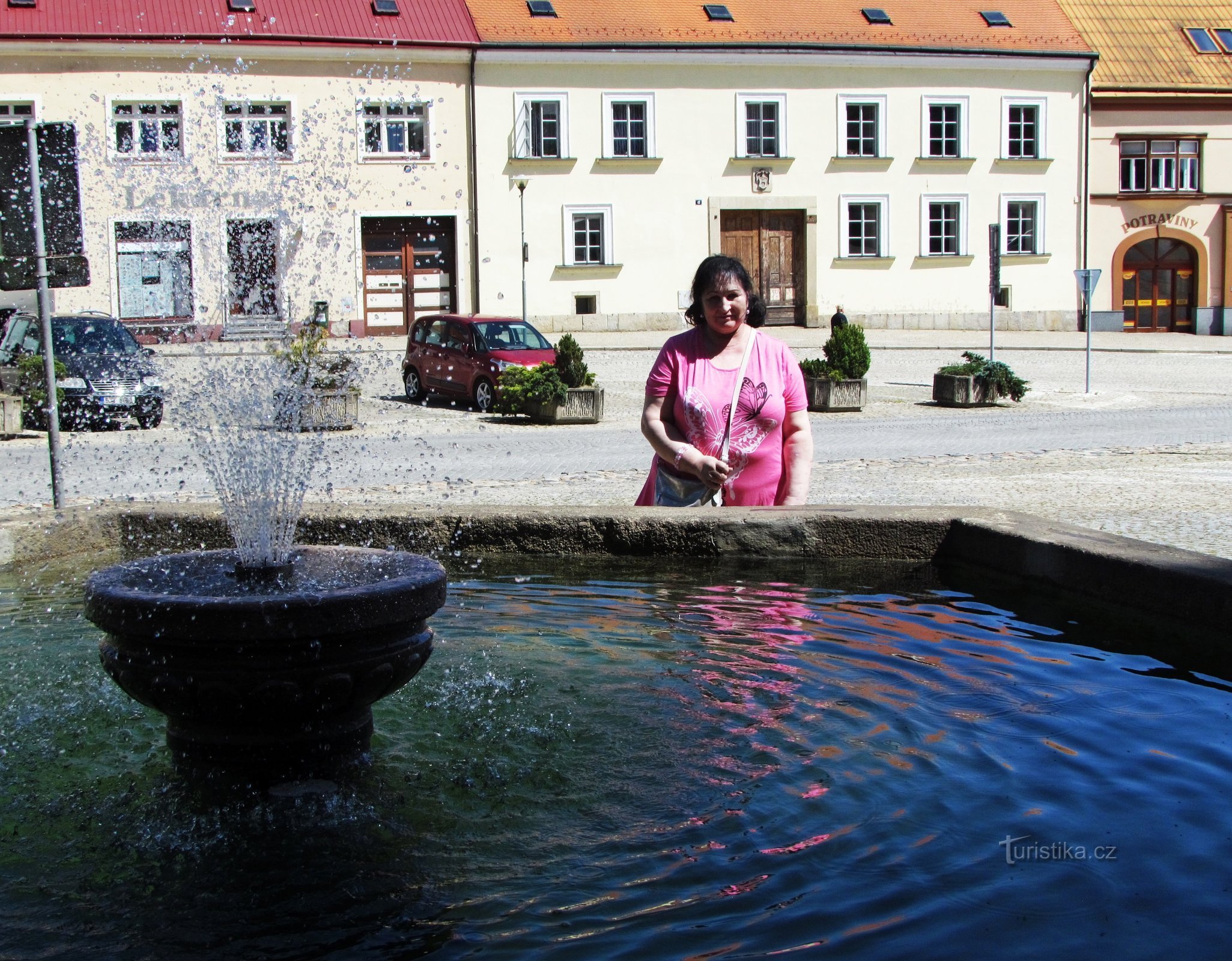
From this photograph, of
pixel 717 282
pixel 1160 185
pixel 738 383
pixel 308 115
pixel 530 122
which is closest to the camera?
pixel 717 282

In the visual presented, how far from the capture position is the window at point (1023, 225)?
39.1m

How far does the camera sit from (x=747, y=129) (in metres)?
36.8

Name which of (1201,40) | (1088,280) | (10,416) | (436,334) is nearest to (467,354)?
(436,334)

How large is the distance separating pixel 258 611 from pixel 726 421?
2.73 metres

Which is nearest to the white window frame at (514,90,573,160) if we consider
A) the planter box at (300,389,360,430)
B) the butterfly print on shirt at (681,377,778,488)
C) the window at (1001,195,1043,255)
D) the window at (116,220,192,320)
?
the window at (116,220,192,320)

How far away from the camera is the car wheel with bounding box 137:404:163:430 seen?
19.0m

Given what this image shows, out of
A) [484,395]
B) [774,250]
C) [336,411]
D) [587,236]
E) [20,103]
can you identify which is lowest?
[336,411]

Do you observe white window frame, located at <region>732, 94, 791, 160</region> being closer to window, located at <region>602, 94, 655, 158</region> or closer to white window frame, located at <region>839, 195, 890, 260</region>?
white window frame, located at <region>839, 195, 890, 260</region>

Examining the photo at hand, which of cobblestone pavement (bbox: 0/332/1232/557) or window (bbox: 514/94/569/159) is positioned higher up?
window (bbox: 514/94/569/159)

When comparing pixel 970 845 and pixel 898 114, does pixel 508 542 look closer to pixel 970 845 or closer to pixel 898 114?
pixel 970 845

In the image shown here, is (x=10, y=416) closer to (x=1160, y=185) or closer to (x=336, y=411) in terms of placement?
(x=336, y=411)

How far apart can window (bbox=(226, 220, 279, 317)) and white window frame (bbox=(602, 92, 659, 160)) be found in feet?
57.6

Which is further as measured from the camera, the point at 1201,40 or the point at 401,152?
the point at 1201,40

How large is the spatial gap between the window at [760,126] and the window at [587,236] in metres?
4.04
